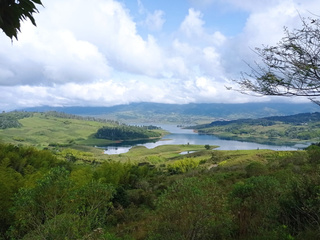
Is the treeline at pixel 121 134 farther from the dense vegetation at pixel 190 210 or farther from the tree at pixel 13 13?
the tree at pixel 13 13

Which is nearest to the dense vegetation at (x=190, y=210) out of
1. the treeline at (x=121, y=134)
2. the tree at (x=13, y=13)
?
the tree at (x=13, y=13)

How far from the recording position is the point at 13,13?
2.95m

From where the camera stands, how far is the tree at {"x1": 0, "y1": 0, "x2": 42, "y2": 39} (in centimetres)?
289

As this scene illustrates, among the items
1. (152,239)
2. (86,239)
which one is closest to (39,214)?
(86,239)

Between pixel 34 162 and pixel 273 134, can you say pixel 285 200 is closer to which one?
pixel 34 162

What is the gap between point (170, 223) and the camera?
982cm

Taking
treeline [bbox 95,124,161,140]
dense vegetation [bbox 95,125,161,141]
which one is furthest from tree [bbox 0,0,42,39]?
treeline [bbox 95,124,161,140]

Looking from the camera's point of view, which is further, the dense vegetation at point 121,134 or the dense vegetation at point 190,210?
the dense vegetation at point 121,134

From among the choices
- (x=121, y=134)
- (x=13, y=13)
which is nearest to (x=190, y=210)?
(x=13, y=13)

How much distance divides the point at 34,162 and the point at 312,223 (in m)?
44.5

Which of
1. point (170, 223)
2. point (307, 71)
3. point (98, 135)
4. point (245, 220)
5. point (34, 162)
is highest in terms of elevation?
point (307, 71)

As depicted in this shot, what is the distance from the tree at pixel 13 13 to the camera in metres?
2.89

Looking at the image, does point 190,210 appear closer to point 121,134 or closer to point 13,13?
point 13,13

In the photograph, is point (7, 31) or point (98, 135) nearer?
point (7, 31)
